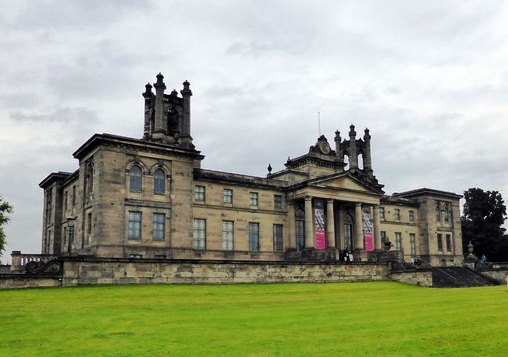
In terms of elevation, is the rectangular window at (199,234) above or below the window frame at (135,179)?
below

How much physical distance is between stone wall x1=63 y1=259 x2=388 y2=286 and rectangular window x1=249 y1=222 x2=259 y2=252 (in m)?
12.6

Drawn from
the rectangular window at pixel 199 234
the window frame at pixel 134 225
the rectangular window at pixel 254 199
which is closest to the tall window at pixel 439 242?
the rectangular window at pixel 254 199

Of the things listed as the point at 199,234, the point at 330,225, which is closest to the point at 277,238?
the point at 330,225

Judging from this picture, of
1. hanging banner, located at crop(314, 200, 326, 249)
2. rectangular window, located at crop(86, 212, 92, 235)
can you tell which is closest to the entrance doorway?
hanging banner, located at crop(314, 200, 326, 249)

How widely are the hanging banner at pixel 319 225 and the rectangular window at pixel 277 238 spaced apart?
3788mm

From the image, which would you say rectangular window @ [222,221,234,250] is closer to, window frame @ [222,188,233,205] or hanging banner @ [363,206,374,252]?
window frame @ [222,188,233,205]

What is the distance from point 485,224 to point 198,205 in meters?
56.8

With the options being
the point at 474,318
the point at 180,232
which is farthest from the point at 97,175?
the point at 474,318

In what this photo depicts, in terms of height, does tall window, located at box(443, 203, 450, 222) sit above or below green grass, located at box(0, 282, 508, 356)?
above

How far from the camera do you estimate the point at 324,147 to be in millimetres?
61656

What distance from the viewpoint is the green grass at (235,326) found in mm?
11891

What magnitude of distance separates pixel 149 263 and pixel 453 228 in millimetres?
55530

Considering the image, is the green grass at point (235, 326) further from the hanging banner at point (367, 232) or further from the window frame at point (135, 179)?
the hanging banner at point (367, 232)

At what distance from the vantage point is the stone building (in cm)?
4325
